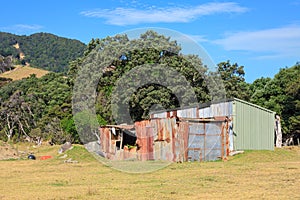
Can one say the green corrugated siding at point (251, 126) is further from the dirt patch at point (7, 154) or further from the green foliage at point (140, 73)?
the dirt patch at point (7, 154)

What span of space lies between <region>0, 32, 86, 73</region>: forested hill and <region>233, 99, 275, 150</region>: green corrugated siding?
114728 millimetres

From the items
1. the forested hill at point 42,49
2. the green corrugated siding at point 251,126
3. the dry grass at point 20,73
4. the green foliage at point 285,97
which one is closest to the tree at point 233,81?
the green foliage at point 285,97

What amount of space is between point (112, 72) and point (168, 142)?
19.1m

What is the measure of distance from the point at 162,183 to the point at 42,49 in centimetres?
15540

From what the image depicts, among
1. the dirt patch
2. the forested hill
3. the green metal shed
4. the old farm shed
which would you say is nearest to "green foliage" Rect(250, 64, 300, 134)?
the green metal shed

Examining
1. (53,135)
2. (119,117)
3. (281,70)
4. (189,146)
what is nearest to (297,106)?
(281,70)

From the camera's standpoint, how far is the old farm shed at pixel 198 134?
83.8 ft

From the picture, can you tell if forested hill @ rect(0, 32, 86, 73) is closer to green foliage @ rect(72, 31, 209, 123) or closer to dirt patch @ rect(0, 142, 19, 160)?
green foliage @ rect(72, 31, 209, 123)

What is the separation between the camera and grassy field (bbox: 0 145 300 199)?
1347cm

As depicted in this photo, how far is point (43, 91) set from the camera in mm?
63500

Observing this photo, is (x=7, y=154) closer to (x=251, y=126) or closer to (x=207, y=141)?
(x=207, y=141)

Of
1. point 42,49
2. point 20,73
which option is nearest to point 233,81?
point 20,73

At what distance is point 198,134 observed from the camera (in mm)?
25609

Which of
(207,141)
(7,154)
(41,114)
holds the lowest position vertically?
(7,154)
